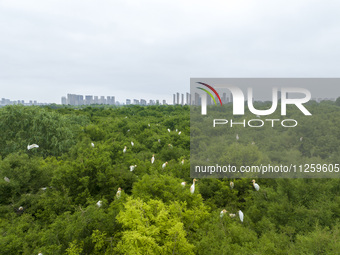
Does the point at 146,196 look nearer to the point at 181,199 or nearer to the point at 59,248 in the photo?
the point at 181,199

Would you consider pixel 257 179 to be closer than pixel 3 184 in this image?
No

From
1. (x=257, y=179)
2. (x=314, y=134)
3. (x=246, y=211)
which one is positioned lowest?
(x=246, y=211)

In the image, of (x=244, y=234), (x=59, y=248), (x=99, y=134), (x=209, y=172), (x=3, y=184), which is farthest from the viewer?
(x=99, y=134)

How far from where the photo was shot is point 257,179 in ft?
36.4

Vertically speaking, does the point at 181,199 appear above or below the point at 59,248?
above

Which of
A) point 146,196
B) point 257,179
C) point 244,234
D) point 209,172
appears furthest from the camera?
point 209,172

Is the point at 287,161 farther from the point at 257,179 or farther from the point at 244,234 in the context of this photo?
the point at 244,234

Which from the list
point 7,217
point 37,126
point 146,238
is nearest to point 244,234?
point 146,238

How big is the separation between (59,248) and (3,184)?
520 centimetres

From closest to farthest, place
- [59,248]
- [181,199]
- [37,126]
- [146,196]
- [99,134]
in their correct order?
1. [59,248]
2. [146,196]
3. [181,199]
4. [37,126]
5. [99,134]

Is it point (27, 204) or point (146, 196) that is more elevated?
point (146, 196)

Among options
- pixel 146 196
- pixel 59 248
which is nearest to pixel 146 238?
pixel 146 196

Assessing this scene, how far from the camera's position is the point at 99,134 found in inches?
985

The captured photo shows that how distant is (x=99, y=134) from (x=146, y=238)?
20943 millimetres
